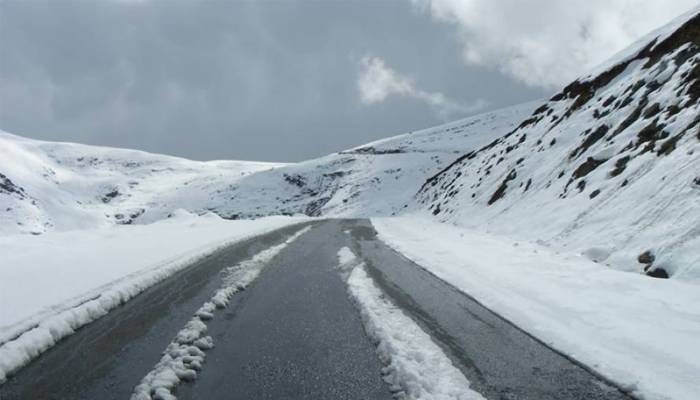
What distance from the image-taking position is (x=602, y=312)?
5531 mm

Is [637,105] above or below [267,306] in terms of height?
above

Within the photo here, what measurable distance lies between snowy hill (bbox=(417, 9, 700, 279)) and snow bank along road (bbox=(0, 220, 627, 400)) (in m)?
3.74

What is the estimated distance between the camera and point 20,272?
23.2 feet

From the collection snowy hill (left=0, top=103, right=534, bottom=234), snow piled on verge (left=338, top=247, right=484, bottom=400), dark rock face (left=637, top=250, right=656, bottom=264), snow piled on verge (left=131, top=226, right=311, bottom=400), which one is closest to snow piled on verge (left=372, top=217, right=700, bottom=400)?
dark rock face (left=637, top=250, right=656, bottom=264)

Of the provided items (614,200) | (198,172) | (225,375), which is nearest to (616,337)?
(225,375)

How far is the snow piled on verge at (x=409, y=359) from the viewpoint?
10.9ft

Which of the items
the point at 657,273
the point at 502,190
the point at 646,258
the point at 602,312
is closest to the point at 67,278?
the point at 602,312

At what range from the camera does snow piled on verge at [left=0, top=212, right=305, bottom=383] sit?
14.7 ft

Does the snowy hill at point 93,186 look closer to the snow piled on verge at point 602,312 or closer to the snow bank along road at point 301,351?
the snow bank along road at point 301,351

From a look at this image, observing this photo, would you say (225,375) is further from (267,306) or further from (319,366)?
(267,306)

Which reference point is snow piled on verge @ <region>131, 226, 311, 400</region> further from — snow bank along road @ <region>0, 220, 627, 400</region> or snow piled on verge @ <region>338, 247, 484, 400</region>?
snow piled on verge @ <region>338, 247, 484, 400</region>

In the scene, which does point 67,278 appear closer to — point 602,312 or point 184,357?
point 184,357

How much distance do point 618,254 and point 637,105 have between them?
27.9 feet

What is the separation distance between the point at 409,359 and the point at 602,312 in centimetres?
291
